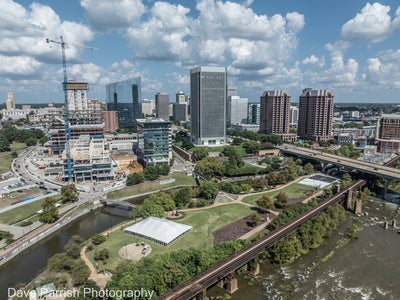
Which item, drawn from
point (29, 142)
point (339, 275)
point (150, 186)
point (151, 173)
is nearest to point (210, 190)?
point (150, 186)

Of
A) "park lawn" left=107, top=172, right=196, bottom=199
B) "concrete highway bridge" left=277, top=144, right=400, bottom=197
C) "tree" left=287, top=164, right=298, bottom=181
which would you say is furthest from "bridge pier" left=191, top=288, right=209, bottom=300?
"concrete highway bridge" left=277, top=144, right=400, bottom=197

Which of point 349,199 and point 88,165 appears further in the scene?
point 88,165

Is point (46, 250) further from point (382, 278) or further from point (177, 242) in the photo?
point (382, 278)

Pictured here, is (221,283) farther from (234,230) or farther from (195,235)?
(234,230)

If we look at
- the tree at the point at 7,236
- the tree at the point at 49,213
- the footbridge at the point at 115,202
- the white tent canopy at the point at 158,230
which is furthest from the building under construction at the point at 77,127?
the white tent canopy at the point at 158,230

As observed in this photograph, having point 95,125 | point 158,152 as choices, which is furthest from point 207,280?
point 95,125

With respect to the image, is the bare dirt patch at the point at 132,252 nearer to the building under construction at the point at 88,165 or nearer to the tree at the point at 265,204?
the tree at the point at 265,204
